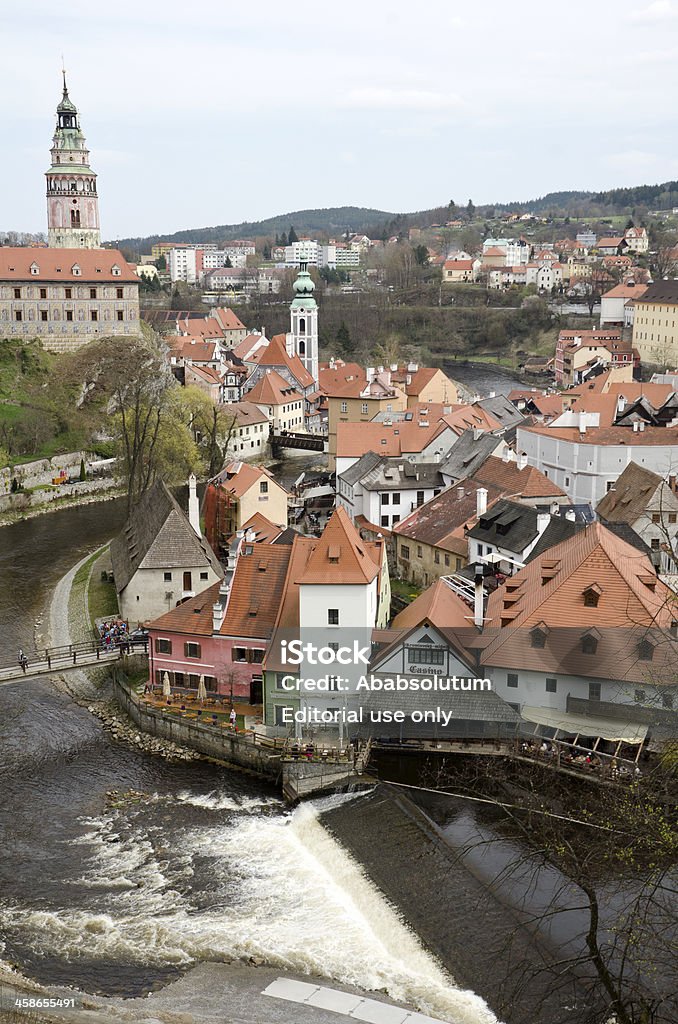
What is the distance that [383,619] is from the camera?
35438mm

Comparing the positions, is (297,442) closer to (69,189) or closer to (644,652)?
(69,189)

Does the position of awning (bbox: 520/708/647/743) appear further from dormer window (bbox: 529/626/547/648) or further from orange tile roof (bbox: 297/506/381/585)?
orange tile roof (bbox: 297/506/381/585)

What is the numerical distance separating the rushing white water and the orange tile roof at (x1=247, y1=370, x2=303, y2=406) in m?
59.4

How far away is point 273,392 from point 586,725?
194 feet

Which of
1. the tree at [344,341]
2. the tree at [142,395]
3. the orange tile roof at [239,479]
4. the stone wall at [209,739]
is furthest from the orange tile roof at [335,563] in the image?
the tree at [344,341]

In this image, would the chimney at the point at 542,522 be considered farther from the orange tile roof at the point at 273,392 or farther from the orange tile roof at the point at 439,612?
the orange tile roof at the point at 273,392

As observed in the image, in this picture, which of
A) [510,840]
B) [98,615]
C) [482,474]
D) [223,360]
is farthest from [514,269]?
[510,840]

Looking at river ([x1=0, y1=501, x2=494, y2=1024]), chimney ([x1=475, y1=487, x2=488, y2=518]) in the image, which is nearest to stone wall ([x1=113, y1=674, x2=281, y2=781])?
river ([x1=0, y1=501, x2=494, y2=1024])

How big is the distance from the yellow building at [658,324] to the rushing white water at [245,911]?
84.7 metres

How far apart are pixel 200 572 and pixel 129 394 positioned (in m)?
40.7

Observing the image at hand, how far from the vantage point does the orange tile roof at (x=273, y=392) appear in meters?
83.5

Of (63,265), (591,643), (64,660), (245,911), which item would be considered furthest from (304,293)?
(245,911)

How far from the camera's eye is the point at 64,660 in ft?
107

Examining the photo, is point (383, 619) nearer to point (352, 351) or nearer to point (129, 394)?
point (129, 394)
